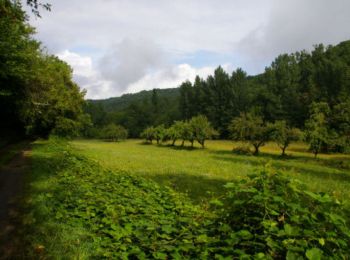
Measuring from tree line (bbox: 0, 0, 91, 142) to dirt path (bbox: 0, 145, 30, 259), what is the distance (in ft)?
21.1

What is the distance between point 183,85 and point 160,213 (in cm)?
12803

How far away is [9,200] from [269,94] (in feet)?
320

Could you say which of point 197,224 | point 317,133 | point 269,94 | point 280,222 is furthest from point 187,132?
point 280,222

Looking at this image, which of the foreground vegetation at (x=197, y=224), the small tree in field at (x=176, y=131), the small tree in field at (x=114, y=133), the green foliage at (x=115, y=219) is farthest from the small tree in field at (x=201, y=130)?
the foreground vegetation at (x=197, y=224)

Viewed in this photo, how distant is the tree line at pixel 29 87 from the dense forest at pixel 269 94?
110 feet

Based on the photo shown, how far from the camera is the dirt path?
290 inches

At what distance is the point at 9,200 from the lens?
446 inches

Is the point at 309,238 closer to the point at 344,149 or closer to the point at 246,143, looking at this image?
the point at 344,149

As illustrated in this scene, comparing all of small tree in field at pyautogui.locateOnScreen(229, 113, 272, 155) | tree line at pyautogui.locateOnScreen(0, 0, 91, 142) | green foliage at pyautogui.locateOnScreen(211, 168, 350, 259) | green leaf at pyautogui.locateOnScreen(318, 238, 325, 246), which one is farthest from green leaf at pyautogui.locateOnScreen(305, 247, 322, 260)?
small tree in field at pyautogui.locateOnScreen(229, 113, 272, 155)

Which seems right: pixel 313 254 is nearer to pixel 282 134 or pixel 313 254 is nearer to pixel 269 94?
pixel 282 134

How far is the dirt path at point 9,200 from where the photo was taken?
290 inches

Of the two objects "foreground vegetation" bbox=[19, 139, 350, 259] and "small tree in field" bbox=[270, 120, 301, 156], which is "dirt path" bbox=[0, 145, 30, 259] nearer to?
"foreground vegetation" bbox=[19, 139, 350, 259]

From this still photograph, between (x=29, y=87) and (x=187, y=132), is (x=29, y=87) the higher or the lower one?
the higher one

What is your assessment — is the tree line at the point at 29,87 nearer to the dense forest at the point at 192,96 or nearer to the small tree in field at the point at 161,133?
the dense forest at the point at 192,96
